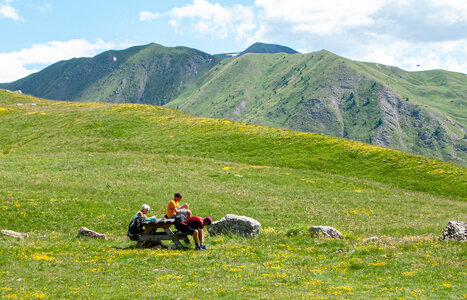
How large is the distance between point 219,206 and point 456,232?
2032cm

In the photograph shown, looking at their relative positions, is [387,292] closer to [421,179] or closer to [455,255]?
[455,255]

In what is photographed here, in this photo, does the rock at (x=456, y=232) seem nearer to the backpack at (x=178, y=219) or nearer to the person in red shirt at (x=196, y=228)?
the person in red shirt at (x=196, y=228)

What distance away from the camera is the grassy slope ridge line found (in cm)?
5913

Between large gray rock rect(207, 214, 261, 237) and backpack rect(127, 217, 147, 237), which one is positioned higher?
backpack rect(127, 217, 147, 237)

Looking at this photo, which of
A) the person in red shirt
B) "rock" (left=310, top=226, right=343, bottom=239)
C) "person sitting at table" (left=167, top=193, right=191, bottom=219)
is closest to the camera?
the person in red shirt

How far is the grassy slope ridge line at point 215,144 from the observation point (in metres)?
59.1

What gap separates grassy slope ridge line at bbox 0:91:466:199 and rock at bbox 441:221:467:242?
3271 cm

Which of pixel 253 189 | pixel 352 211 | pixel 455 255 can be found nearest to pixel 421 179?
pixel 352 211

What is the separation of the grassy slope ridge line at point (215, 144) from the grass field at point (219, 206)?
34 centimetres

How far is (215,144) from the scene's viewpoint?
7006 cm

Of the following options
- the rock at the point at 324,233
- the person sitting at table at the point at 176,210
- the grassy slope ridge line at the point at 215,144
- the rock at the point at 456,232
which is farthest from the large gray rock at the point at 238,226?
the grassy slope ridge line at the point at 215,144

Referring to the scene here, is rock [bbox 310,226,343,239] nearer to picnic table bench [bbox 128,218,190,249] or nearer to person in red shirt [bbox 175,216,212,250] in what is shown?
person in red shirt [bbox 175,216,212,250]

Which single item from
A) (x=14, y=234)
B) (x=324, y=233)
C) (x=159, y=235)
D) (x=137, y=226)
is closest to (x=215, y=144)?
(x=324, y=233)

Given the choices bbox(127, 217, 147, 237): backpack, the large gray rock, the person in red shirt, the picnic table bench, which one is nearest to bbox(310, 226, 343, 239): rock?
the large gray rock
